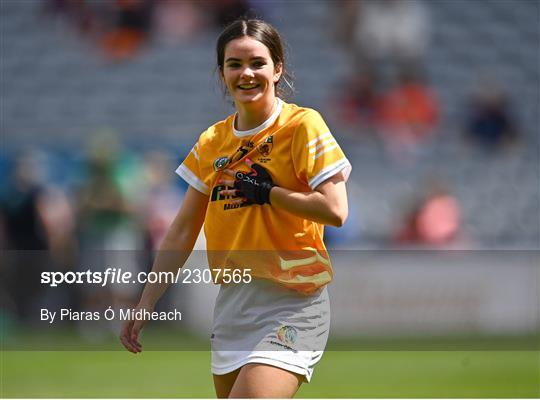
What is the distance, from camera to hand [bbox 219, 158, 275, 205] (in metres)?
4.05

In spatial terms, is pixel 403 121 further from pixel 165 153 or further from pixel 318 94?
pixel 165 153

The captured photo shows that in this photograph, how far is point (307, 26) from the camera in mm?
16672

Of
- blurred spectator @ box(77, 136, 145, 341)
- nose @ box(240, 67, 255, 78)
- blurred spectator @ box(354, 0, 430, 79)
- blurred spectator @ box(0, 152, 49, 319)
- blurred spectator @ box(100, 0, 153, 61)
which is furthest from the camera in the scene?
blurred spectator @ box(100, 0, 153, 61)

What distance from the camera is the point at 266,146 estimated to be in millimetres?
4129

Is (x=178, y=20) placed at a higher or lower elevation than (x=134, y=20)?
higher

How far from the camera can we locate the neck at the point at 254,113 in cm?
420

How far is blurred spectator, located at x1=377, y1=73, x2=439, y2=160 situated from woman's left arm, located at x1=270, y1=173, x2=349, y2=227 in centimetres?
1082

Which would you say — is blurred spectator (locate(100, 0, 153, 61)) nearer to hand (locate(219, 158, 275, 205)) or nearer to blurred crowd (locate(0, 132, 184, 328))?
blurred crowd (locate(0, 132, 184, 328))

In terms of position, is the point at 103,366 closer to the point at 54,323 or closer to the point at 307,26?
the point at 54,323

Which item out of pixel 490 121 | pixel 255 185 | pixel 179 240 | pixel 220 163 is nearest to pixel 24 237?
pixel 490 121

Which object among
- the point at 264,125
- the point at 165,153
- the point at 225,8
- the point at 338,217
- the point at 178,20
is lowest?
the point at 338,217

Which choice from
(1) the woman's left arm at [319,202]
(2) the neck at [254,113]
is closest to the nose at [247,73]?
(2) the neck at [254,113]

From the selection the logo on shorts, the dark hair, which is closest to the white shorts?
the logo on shorts

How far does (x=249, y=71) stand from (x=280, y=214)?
0.56 metres
